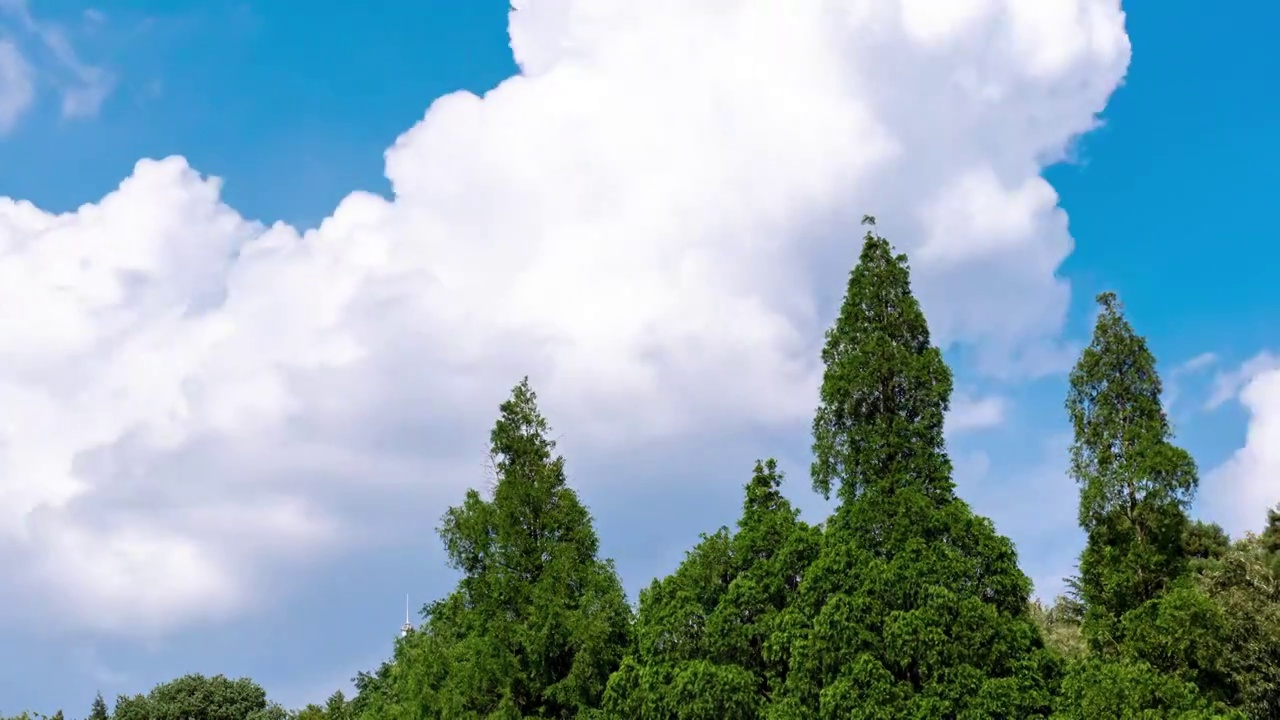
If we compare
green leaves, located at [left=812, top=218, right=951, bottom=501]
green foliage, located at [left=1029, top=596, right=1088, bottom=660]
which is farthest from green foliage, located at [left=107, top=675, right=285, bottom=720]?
green leaves, located at [left=812, top=218, right=951, bottom=501]

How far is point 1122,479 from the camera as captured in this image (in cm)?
2127

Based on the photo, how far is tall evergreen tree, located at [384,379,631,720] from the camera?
23.7 meters

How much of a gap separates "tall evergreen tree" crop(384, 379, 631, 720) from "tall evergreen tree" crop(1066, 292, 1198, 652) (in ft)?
29.4

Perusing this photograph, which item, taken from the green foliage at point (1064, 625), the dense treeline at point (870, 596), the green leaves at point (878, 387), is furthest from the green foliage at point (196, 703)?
the green leaves at point (878, 387)

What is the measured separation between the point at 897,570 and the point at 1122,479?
14.2 feet

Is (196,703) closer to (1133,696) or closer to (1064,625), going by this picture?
(1064,625)

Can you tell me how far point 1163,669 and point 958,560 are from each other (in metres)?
3.72

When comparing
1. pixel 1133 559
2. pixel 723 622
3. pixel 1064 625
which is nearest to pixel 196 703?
pixel 1064 625

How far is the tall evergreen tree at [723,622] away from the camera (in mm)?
21531

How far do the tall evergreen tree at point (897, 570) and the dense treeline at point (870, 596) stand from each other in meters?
0.04

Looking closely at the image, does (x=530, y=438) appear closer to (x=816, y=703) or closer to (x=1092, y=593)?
(x=816, y=703)

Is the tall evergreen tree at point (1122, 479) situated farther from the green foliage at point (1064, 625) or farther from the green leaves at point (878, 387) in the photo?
the green foliage at point (1064, 625)

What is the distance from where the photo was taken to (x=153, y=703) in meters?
66.3

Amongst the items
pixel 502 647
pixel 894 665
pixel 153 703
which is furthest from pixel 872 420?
pixel 153 703
